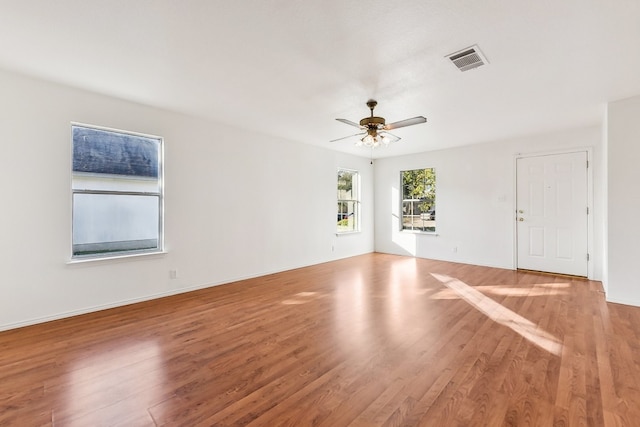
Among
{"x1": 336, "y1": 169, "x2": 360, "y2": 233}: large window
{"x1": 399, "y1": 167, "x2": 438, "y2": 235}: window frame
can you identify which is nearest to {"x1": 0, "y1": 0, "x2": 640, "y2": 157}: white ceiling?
{"x1": 399, "y1": 167, "x2": 438, "y2": 235}: window frame

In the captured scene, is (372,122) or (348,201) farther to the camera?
(348,201)

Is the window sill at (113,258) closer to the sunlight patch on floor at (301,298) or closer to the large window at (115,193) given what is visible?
the large window at (115,193)

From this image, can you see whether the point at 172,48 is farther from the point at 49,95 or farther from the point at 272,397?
the point at 272,397

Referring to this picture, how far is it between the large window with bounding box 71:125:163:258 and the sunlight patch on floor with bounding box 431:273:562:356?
441cm

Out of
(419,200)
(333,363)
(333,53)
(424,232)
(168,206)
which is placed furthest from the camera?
(419,200)

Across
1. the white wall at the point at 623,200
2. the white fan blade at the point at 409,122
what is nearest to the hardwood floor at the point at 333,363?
the white wall at the point at 623,200

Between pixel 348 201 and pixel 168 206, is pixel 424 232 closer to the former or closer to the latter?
pixel 348 201

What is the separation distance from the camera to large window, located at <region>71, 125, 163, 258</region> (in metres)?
3.54

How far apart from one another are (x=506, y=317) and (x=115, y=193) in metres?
5.03

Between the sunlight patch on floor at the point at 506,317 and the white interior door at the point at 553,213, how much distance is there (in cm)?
196

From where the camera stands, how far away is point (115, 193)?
3789mm

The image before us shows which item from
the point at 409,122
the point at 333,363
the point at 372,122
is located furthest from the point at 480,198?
the point at 333,363

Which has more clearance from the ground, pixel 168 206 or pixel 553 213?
pixel 168 206

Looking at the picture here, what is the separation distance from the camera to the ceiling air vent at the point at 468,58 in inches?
99.7
